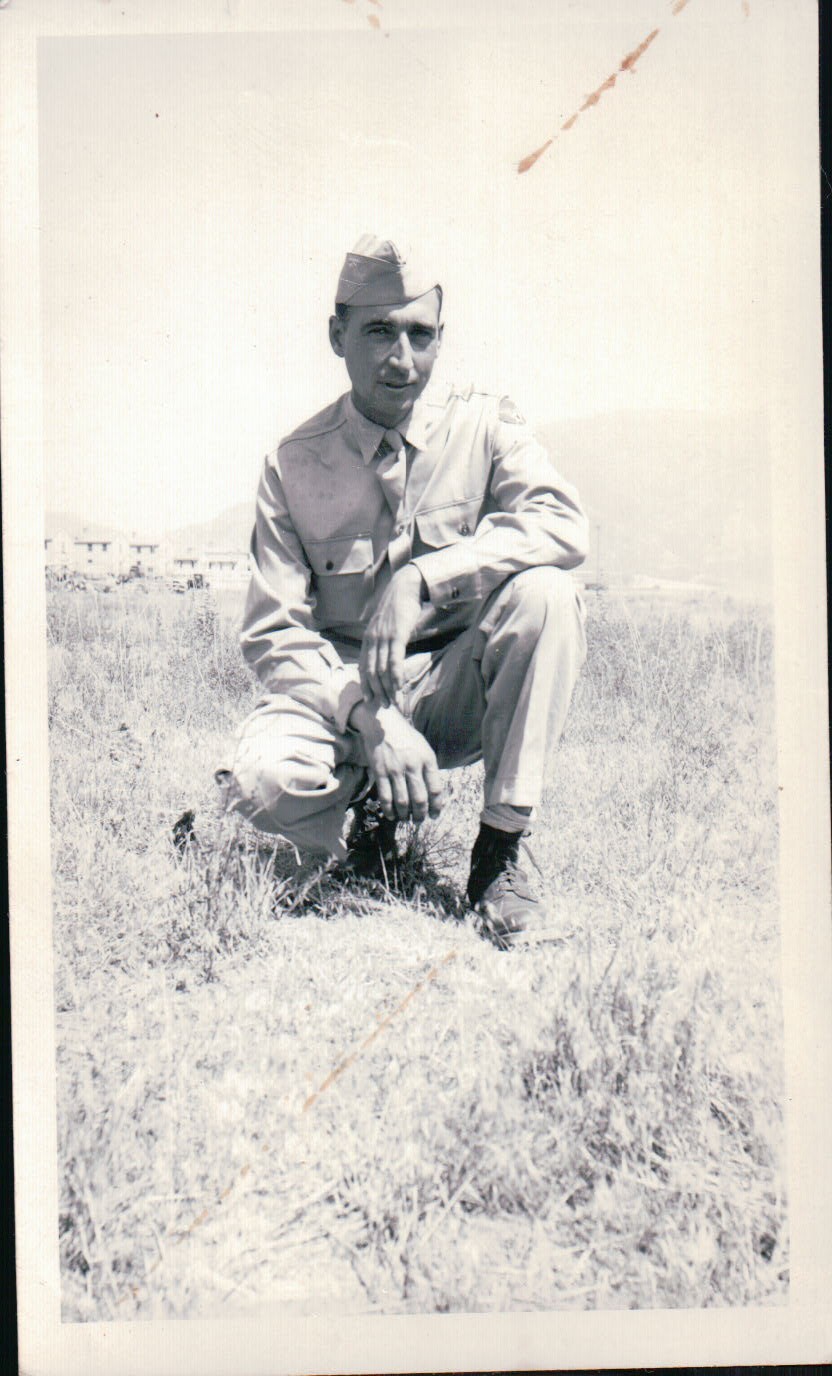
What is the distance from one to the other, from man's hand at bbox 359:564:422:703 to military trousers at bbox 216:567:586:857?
7 cm

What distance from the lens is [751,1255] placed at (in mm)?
2051

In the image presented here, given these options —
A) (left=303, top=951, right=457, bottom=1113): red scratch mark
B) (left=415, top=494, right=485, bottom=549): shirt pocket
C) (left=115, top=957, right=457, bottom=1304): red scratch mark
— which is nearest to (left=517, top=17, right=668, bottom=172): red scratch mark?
(left=415, top=494, right=485, bottom=549): shirt pocket

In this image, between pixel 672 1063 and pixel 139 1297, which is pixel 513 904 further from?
pixel 139 1297

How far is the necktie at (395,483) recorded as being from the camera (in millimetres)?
2262

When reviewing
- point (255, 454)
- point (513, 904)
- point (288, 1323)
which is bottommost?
point (288, 1323)

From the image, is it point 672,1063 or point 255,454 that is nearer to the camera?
point 672,1063

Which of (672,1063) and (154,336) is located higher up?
(154,336)

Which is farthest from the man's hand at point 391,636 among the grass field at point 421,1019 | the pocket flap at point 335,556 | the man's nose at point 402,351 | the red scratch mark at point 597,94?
the red scratch mark at point 597,94

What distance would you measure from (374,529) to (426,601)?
8.4 inches

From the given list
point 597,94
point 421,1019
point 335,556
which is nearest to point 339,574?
point 335,556

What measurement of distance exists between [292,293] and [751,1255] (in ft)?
6.54

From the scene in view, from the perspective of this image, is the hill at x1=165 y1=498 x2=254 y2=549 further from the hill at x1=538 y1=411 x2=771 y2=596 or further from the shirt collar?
the hill at x1=538 y1=411 x2=771 y2=596

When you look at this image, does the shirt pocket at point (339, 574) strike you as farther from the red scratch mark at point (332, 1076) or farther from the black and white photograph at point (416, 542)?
the red scratch mark at point (332, 1076)

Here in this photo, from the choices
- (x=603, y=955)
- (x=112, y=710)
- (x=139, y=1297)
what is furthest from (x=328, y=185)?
(x=139, y=1297)
